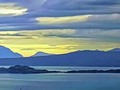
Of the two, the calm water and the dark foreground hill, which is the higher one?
the dark foreground hill

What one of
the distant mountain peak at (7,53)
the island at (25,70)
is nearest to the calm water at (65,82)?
the island at (25,70)

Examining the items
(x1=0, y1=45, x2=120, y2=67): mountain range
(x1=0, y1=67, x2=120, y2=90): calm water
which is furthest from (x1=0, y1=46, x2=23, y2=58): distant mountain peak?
(x1=0, y1=67, x2=120, y2=90): calm water

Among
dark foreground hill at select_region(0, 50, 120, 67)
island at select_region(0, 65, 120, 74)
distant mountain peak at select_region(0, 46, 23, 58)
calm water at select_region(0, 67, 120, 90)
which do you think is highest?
distant mountain peak at select_region(0, 46, 23, 58)

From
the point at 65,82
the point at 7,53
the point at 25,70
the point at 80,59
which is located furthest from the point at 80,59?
the point at 7,53

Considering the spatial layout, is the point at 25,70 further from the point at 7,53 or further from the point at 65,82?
the point at 65,82

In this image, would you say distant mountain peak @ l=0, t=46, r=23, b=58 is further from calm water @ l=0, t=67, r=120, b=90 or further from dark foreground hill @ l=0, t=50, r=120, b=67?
calm water @ l=0, t=67, r=120, b=90

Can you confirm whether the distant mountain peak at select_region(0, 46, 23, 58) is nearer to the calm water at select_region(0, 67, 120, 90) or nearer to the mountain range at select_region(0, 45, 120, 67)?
the mountain range at select_region(0, 45, 120, 67)
